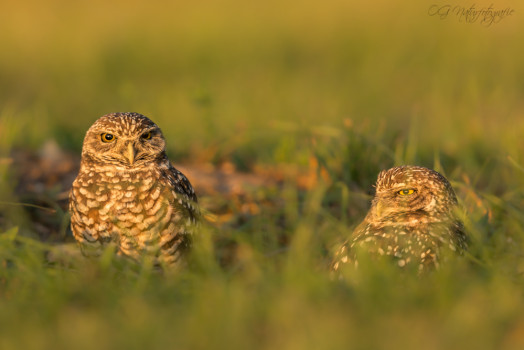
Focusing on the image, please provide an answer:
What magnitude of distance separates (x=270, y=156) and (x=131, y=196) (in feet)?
7.60

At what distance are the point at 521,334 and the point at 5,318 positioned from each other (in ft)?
6.65

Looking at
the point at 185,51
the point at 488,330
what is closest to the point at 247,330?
the point at 488,330

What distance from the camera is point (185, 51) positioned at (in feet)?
41.3

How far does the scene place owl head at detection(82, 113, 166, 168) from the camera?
186 inches

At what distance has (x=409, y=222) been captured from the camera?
4.36 m

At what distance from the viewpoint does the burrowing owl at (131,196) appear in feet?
14.8

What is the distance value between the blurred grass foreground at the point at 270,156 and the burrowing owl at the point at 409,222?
0.16 m

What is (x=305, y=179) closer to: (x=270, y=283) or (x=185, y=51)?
(x=270, y=283)
